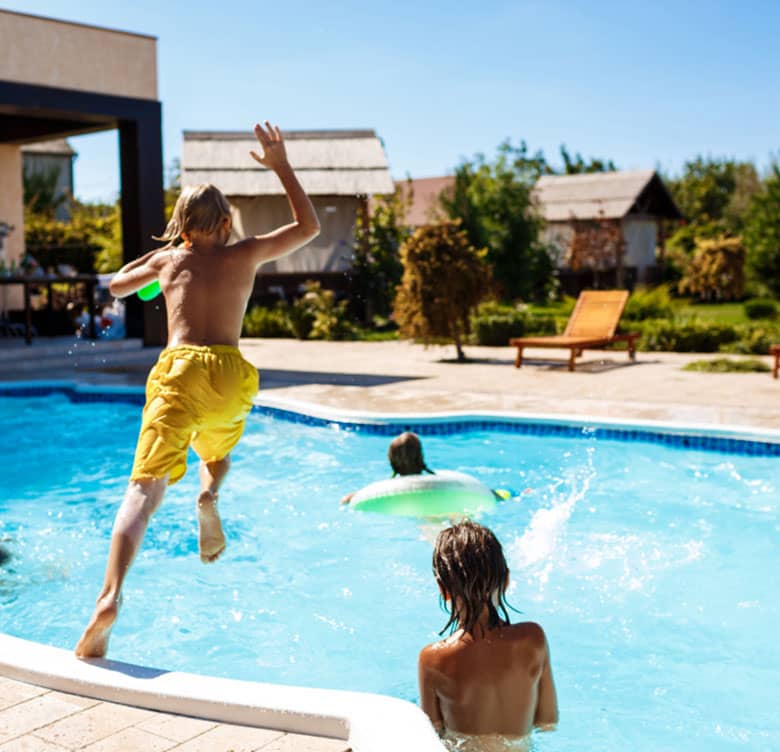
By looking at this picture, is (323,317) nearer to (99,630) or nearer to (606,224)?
(99,630)

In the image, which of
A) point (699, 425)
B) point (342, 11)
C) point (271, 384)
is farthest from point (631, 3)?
point (699, 425)

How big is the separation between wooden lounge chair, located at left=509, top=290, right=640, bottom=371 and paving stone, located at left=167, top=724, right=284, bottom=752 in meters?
10.8

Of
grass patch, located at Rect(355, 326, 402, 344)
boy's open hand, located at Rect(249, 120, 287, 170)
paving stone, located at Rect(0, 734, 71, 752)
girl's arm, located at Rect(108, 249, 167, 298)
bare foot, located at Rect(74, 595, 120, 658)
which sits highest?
boy's open hand, located at Rect(249, 120, 287, 170)

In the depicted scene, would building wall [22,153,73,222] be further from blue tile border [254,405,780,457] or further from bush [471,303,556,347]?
blue tile border [254,405,780,457]

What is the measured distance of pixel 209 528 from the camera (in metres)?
3.91

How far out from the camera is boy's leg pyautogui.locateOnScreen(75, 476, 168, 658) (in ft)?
10.7

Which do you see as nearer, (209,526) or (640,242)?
(209,526)

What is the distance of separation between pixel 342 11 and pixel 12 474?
1405 centimetres

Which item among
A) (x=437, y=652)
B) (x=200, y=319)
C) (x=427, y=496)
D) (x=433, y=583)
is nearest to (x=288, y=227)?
(x=200, y=319)

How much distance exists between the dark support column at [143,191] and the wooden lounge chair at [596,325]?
6.05m

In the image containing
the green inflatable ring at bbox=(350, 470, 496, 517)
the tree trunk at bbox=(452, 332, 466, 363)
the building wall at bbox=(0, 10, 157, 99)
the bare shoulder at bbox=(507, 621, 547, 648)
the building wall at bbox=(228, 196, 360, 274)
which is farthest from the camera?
the building wall at bbox=(228, 196, 360, 274)

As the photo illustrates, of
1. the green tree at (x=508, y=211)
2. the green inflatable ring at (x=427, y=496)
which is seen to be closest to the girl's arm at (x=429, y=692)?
the green inflatable ring at (x=427, y=496)

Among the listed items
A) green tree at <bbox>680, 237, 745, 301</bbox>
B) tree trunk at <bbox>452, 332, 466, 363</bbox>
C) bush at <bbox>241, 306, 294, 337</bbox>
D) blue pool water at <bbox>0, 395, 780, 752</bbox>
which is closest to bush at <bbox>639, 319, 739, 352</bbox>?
tree trunk at <bbox>452, 332, 466, 363</bbox>

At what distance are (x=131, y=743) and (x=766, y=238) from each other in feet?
90.3
